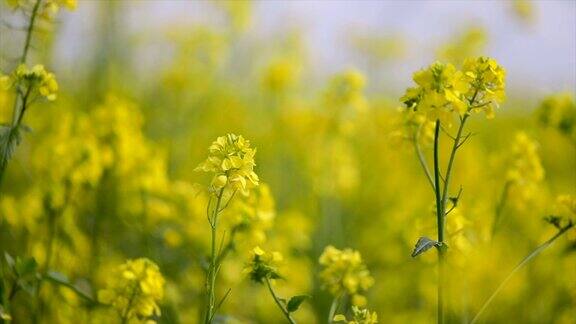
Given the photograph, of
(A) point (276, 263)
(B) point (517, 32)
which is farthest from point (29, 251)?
(B) point (517, 32)

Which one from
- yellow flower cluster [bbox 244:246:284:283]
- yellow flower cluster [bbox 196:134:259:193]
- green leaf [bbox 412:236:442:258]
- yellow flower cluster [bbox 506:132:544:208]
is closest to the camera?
green leaf [bbox 412:236:442:258]

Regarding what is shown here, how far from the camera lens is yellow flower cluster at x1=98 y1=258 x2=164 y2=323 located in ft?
6.35

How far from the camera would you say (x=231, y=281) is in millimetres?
3002

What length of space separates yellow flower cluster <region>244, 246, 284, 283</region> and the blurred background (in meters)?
0.20

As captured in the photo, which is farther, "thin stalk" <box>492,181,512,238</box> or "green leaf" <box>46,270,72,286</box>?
"thin stalk" <box>492,181,512,238</box>

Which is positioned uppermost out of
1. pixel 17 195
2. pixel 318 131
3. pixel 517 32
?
pixel 517 32

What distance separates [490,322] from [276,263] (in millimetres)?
1773

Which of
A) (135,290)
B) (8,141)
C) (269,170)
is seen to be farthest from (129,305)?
(269,170)

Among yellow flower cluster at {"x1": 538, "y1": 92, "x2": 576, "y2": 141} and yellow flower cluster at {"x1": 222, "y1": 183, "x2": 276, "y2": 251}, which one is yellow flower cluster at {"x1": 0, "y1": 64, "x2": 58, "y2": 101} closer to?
yellow flower cluster at {"x1": 222, "y1": 183, "x2": 276, "y2": 251}

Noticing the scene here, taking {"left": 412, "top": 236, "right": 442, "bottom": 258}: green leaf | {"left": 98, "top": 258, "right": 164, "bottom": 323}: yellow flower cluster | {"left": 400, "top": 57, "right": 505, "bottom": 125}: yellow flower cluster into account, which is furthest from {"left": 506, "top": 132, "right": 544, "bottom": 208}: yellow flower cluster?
{"left": 98, "top": 258, "right": 164, "bottom": 323}: yellow flower cluster

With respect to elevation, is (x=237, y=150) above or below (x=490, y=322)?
below

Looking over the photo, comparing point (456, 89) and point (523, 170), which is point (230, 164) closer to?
point (456, 89)

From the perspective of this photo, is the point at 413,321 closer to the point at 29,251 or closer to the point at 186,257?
the point at 186,257

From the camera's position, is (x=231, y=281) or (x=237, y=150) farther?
(x=231, y=281)
